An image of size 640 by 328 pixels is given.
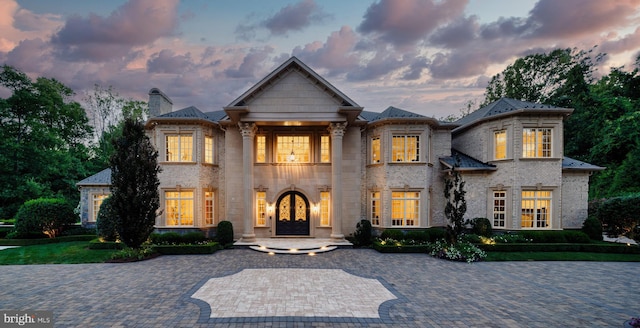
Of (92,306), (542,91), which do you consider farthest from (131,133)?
(542,91)

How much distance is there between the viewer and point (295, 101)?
51.3ft

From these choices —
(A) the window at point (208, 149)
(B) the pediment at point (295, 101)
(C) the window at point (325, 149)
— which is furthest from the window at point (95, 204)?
(C) the window at point (325, 149)

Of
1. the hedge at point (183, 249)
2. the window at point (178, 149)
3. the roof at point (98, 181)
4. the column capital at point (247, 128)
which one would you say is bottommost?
the hedge at point (183, 249)

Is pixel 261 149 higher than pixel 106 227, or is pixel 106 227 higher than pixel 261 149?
pixel 261 149

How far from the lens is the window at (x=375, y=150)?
1722 cm

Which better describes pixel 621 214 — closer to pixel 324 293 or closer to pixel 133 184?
pixel 324 293

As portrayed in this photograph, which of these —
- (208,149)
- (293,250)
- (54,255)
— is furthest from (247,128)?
(54,255)

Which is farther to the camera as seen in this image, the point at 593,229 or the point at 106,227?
the point at 593,229

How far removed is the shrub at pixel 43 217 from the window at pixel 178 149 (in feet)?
29.6

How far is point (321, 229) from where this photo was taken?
17.2 m

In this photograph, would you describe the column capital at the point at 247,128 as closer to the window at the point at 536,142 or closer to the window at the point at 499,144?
the window at the point at 499,144

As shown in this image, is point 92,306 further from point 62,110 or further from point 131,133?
point 62,110

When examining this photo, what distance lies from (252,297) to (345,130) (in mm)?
12037

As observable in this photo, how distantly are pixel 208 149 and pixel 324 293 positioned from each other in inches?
516
